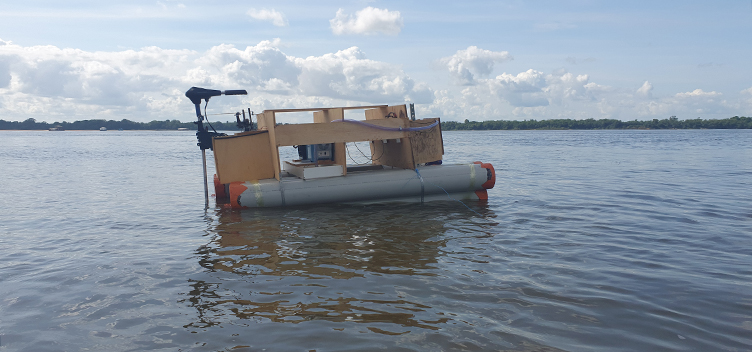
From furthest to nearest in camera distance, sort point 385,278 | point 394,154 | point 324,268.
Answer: point 394,154 < point 324,268 < point 385,278

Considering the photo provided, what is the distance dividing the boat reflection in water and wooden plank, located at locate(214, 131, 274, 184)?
37.0 inches

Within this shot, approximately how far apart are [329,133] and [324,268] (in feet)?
14.2

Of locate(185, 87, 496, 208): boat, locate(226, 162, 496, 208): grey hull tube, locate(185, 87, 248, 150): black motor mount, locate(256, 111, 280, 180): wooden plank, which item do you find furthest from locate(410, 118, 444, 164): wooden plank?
locate(185, 87, 248, 150): black motor mount

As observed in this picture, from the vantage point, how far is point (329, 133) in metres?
9.48

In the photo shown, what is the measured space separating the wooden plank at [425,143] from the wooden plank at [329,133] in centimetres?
55

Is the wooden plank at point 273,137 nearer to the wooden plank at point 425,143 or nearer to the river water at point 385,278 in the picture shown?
the river water at point 385,278

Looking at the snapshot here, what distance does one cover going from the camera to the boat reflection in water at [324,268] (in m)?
4.32

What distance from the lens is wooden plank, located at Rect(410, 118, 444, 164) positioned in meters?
10.4

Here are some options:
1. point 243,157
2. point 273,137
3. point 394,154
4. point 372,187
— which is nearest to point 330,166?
point 372,187

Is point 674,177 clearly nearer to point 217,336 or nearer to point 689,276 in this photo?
point 689,276

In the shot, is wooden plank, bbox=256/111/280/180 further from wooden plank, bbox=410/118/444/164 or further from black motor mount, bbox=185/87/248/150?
wooden plank, bbox=410/118/444/164

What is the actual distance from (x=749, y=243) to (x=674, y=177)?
9.71 m

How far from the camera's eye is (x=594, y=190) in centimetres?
1224

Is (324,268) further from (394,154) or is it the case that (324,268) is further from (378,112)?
(378,112)
